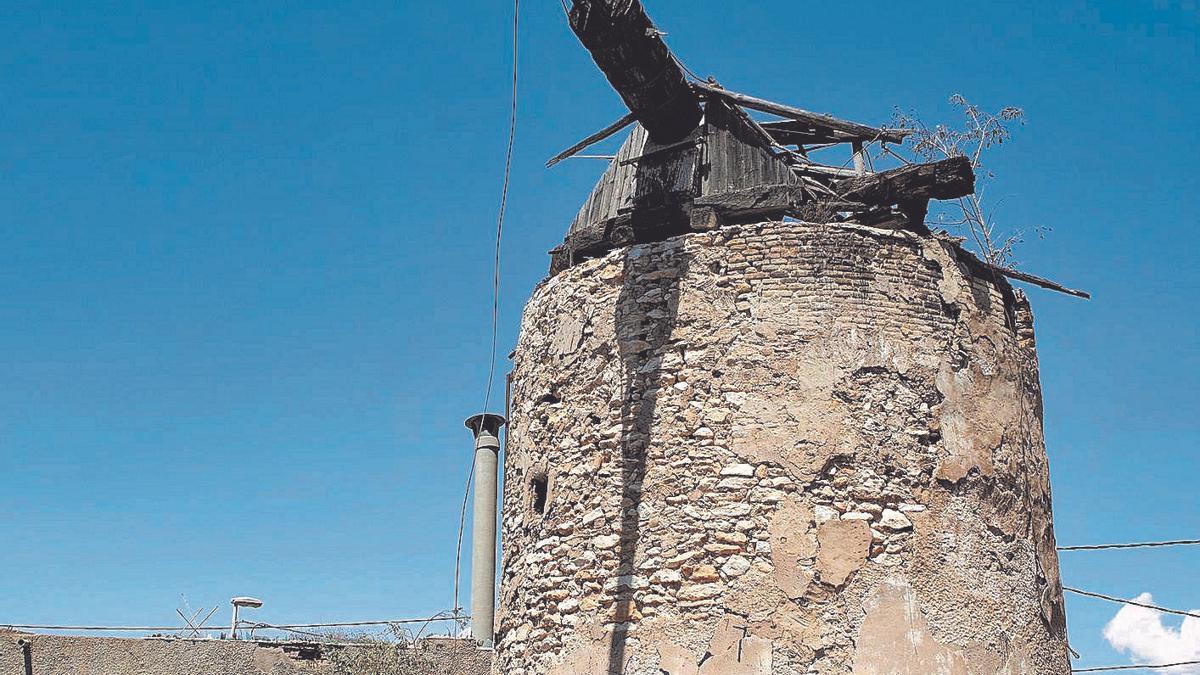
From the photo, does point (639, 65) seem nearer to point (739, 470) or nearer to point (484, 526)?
point (739, 470)

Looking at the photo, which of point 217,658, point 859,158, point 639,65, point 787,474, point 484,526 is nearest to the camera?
point 787,474

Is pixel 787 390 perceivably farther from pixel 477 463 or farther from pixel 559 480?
pixel 477 463

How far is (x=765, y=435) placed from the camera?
6637mm

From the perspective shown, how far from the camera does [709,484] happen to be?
662 centimetres

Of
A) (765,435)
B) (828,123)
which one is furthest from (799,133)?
(765,435)

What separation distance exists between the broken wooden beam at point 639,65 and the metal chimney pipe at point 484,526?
6.62m

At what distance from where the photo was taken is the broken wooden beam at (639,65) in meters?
6.66

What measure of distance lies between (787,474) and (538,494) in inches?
67.8

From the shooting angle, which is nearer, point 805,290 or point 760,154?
point 805,290

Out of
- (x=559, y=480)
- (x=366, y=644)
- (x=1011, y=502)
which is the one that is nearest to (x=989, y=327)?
(x=1011, y=502)

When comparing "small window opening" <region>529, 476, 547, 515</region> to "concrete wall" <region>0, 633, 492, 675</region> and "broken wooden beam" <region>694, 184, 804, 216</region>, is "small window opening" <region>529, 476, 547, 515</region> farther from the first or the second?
"concrete wall" <region>0, 633, 492, 675</region>

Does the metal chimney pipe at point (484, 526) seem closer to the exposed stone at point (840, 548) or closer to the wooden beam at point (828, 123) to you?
the wooden beam at point (828, 123)

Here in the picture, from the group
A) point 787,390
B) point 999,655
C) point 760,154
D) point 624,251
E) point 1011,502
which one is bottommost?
point 999,655

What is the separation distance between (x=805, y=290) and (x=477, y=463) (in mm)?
8111
